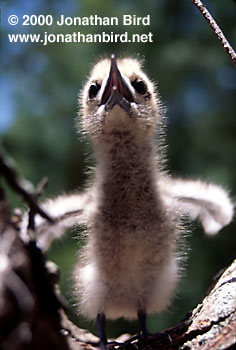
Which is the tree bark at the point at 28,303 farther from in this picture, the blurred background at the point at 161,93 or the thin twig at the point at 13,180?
the blurred background at the point at 161,93

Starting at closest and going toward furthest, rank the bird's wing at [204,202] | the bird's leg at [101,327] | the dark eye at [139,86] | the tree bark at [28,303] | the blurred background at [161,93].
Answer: the tree bark at [28,303] < the bird's leg at [101,327] < the dark eye at [139,86] < the bird's wing at [204,202] < the blurred background at [161,93]

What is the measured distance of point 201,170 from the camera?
11.6ft

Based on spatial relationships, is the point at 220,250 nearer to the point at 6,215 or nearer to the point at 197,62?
the point at 197,62

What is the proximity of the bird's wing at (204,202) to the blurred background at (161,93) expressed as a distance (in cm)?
110

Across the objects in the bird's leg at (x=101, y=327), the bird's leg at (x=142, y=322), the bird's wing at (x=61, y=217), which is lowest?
the bird's leg at (x=142, y=322)

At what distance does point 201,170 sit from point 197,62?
769 millimetres

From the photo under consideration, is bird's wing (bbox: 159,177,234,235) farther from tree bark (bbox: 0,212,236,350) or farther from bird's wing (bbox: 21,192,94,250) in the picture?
tree bark (bbox: 0,212,236,350)

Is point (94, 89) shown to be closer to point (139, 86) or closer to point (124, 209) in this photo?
point (139, 86)

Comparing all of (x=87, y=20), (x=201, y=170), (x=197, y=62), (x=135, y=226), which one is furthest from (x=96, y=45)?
(x=135, y=226)

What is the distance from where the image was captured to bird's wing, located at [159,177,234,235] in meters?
2.10

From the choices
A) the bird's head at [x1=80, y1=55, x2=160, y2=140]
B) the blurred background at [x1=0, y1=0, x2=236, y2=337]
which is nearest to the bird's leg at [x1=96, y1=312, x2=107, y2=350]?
the bird's head at [x1=80, y1=55, x2=160, y2=140]

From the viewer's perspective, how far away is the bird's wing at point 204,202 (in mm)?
2096

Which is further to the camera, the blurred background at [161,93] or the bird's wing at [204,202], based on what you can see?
the blurred background at [161,93]

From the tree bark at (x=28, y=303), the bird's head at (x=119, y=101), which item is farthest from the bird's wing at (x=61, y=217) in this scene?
the tree bark at (x=28, y=303)
